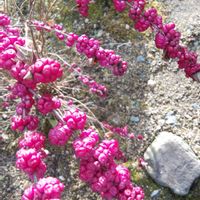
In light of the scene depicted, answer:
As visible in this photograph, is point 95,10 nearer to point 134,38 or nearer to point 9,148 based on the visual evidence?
point 134,38

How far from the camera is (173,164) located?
6.69ft

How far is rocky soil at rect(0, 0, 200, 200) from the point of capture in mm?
2066

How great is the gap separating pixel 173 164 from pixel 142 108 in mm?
325

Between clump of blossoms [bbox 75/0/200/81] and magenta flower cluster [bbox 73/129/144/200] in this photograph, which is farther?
clump of blossoms [bbox 75/0/200/81]

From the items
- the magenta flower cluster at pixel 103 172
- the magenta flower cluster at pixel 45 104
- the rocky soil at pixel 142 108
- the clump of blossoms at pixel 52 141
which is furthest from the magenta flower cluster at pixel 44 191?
the rocky soil at pixel 142 108

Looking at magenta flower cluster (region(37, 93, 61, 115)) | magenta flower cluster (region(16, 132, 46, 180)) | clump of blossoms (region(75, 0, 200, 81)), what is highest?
clump of blossoms (region(75, 0, 200, 81))

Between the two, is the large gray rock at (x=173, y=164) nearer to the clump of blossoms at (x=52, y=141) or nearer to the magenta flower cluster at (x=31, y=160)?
the clump of blossoms at (x=52, y=141)

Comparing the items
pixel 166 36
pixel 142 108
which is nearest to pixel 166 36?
pixel 166 36

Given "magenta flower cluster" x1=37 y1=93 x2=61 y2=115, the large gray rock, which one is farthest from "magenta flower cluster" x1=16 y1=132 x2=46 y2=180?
the large gray rock

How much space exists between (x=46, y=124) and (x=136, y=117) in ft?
1.39

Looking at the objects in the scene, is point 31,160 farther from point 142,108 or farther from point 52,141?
point 142,108

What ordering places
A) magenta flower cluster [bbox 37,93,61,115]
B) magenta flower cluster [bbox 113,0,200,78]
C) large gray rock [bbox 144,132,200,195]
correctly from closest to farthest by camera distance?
magenta flower cluster [bbox 37,93,61,115], magenta flower cluster [bbox 113,0,200,78], large gray rock [bbox 144,132,200,195]

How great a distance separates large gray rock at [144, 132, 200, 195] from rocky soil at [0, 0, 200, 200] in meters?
0.04

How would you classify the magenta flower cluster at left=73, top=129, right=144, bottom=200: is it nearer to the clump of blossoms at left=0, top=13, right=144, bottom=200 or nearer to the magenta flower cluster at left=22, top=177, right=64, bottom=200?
the clump of blossoms at left=0, top=13, right=144, bottom=200
